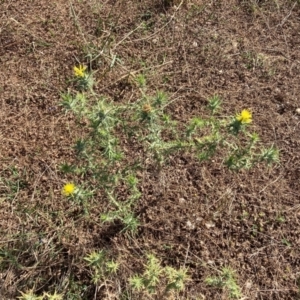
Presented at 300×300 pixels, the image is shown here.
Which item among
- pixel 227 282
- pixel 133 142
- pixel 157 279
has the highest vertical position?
pixel 133 142

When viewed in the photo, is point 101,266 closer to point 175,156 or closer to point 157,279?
point 157,279

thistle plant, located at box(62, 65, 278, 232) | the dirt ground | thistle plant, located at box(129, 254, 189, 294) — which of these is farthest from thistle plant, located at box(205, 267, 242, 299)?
thistle plant, located at box(62, 65, 278, 232)

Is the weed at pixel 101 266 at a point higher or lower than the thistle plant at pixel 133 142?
lower

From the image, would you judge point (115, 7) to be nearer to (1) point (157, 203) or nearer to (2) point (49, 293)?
(1) point (157, 203)

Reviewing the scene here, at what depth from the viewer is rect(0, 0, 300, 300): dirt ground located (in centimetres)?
257

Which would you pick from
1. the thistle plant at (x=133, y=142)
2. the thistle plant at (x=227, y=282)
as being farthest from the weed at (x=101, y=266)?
the thistle plant at (x=227, y=282)

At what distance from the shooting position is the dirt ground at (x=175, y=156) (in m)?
2.57

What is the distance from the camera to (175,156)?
2.84 metres

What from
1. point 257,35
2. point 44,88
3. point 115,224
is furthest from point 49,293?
point 257,35

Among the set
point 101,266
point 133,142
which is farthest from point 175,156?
point 101,266

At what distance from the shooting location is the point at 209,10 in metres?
3.38

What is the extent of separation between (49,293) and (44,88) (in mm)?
1435

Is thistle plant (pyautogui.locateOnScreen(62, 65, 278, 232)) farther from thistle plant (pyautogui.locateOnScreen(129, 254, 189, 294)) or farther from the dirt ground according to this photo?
thistle plant (pyautogui.locateOnScreen(129, 254, 189, 294))

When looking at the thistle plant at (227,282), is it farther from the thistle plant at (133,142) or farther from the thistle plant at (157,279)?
the thistle plant at (133,142)
